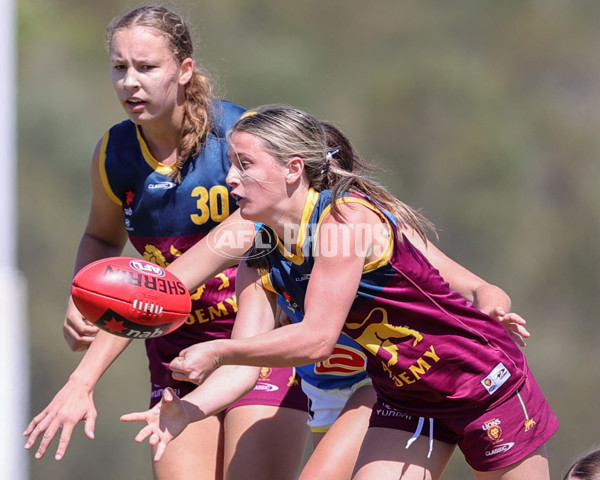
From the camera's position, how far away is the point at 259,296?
3.60m

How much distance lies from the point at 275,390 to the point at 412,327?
926 mm

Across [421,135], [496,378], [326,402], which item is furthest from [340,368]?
[421,135]

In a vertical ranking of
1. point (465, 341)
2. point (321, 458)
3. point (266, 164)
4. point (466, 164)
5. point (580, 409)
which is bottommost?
point (580, 409)

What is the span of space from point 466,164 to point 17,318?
17343 millimetres

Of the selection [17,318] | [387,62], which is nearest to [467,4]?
[387,62]

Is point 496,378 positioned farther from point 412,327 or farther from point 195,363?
point 195,363

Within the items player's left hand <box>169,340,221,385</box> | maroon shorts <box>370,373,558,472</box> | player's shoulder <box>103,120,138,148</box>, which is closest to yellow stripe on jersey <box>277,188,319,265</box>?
player's left hand <box>169,340,221,385</box>

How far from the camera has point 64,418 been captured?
351 centimetres

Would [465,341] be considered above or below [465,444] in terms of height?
above

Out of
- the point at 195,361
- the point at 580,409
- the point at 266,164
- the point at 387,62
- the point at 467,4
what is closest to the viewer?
the point at 195,361

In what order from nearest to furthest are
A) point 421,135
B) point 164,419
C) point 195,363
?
point 195,363
point 164,419
point 421,135

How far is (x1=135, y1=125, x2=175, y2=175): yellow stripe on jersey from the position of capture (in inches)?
161

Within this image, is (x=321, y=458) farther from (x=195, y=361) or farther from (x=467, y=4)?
(x=467, y=4)

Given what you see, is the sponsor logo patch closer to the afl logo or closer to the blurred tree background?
the afl logo
